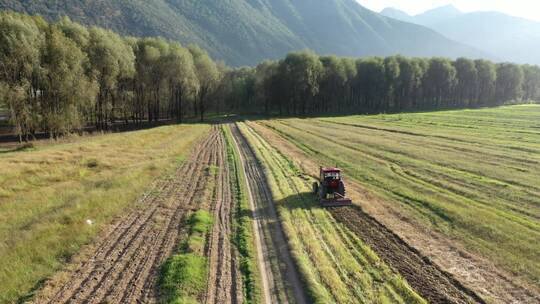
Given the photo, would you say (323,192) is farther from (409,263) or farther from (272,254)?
(409,263)

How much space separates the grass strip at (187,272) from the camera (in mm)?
11625

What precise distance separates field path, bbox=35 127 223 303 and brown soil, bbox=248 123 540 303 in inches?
392

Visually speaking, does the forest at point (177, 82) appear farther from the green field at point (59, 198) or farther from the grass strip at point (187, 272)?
the grass strip at point (187, 272)

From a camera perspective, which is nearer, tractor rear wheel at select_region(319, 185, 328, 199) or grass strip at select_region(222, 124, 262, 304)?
grass strip at select_region(222, 124, 262, 304)

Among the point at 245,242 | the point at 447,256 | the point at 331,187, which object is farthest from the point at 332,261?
the point at 331,187

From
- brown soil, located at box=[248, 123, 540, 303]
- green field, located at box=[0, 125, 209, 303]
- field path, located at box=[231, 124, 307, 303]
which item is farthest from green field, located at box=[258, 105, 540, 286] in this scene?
green field, located at box=[0, 125, 209, 303]

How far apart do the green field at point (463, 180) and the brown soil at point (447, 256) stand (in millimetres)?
687

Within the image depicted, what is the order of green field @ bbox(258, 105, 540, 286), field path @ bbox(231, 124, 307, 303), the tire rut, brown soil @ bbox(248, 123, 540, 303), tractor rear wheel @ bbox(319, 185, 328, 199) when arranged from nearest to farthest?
field path @ bbox(231, 124, 307, 303) → the tire rut → brown soil @ bbox(248, 123, 540, 303) → green field @ bbox(258, 105, 540, 286) → tractor rear wheel @ bbox(319, 185, 328, 199)

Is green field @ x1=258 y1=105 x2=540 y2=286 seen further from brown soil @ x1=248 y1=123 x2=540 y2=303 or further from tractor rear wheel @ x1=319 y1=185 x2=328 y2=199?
tractor rear wheel @ x1=319 y1=185 x2=328 y2=199

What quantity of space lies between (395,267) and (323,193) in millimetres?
8512

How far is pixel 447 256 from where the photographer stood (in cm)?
1505

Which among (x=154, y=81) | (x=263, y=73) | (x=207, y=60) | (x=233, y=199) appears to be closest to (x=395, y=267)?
(x=233, y=199)

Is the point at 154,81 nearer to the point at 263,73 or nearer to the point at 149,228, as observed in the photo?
the point at 263,73

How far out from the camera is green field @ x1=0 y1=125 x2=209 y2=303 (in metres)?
13.6
